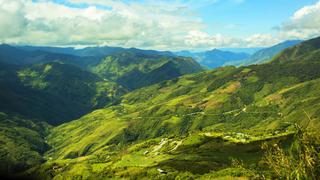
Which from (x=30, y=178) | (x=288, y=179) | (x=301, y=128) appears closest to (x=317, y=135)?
(x=301, y=128)

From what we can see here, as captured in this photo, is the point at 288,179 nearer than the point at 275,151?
Yes

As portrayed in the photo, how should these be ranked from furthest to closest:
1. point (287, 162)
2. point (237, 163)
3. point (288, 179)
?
point (237, 163) → point (287, 162) → point (288, 179)

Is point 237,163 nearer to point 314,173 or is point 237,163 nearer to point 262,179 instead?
point 262,179

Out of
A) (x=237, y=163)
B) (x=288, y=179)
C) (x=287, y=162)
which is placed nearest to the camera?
(x=288, y=179)

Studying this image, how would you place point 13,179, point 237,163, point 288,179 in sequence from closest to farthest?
point 13,179, point 288,179, point 237,163

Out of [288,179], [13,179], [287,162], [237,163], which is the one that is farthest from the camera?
[237,163]

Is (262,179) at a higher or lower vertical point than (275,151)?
lower

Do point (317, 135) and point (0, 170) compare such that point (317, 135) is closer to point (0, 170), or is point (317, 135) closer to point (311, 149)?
point (311, 149)

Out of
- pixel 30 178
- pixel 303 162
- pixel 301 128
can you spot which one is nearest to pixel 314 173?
pixel 303 162

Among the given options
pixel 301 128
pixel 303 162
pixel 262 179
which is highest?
pixel 301 128
